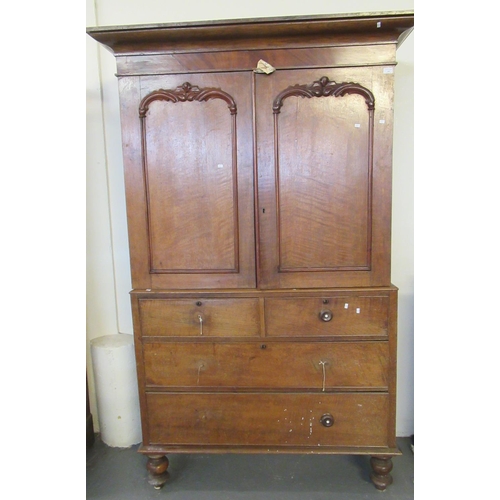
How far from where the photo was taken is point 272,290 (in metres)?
1.53

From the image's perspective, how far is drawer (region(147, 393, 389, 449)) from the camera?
1553mm

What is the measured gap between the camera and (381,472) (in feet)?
5.39

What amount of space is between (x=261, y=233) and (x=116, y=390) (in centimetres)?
124

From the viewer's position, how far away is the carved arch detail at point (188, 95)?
1466mm

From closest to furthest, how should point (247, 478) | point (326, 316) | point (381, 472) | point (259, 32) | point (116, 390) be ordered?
1. point (259, 32)
2. point (326, 316)
3. point (381, 472)
4. point (247, 478)
5. point (116, 390)

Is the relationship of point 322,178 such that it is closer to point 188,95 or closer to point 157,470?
point 188,95

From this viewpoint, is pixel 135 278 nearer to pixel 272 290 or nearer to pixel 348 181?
pixel 272 290

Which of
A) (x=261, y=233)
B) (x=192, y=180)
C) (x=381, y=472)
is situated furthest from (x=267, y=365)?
(x=192, y=180)

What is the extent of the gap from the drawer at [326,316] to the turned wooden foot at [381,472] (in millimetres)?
653

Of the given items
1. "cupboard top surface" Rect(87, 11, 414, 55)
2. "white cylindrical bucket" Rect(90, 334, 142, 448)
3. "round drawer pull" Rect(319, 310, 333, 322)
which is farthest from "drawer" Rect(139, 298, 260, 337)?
"cupboard top surface" Rect(87, 11, 414, 55)

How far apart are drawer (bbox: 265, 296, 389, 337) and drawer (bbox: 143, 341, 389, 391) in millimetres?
60

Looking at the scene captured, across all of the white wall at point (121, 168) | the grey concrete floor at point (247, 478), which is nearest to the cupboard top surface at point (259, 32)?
the white wall at point (121, 168)

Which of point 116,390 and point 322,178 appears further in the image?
point 116,390
